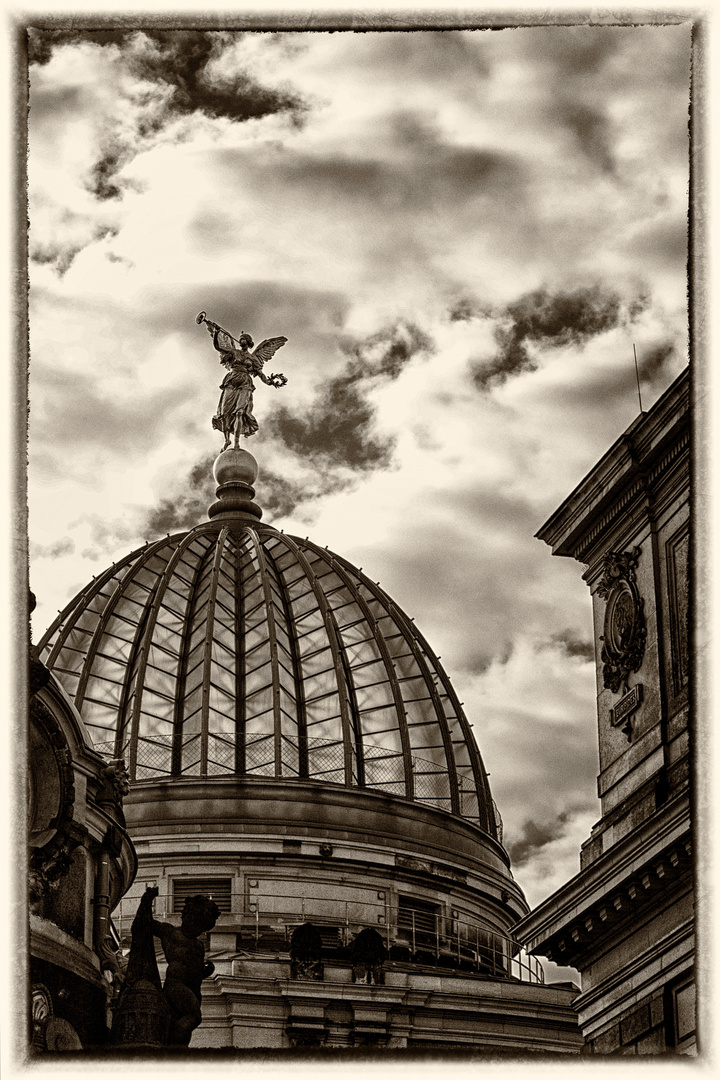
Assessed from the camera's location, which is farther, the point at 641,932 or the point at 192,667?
the point at 192,667

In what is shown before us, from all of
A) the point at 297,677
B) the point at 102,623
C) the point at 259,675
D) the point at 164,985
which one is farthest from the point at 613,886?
the point at 102,623

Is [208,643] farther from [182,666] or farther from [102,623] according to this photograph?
[102,623]

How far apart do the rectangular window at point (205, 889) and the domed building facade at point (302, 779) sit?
47 mm

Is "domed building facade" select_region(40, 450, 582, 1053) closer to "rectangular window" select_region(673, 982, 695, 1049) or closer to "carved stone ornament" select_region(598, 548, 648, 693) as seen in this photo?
"carved stone ornament" select_region(598, 548, 648, 693)

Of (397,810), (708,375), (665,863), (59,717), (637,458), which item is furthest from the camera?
(397,810)

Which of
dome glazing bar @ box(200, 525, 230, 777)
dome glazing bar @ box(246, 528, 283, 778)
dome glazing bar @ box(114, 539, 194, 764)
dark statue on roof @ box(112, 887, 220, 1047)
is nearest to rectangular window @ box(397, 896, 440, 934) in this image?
dome glazing bar @ box(246, 528, 283, 778)

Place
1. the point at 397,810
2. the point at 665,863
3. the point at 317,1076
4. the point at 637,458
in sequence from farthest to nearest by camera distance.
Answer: the point at 397,810 → the point at 637,458 → the point at 665,863 → the point at 317,1076

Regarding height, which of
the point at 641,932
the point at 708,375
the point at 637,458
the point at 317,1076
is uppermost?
the point at 637,458

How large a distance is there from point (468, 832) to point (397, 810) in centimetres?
245

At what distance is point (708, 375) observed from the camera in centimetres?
1329

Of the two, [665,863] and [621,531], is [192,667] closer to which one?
[621,531]

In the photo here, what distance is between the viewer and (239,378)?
6003 centimetres

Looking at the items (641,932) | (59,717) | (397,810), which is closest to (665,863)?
(641,932)

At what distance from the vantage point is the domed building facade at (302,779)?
45.5 metres
